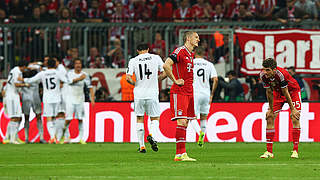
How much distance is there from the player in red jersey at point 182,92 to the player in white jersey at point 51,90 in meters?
8.25

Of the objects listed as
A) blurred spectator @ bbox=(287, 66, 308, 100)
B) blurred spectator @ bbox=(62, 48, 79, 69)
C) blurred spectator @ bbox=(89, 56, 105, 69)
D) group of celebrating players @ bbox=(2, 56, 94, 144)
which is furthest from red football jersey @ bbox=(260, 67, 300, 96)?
blurred spectator @ bbox=(62, 48, 79, 69)

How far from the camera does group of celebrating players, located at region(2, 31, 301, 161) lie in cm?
1267

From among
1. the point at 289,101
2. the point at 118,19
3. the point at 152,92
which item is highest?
the point at 118,19

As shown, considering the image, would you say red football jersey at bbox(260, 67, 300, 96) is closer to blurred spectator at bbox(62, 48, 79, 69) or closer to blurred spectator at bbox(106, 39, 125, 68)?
blurred spectator at bbox(106, 39, 125, 68)

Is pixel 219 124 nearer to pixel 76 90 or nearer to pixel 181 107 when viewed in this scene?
pixel 76 90

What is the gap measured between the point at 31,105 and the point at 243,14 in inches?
300

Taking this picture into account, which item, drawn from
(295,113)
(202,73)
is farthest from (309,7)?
(295,113)

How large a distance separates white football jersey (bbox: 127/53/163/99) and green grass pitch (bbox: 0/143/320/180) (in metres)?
1.31

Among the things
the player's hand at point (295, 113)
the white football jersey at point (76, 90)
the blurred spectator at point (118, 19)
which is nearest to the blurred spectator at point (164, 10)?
the blurred spectator at point (118, 19)

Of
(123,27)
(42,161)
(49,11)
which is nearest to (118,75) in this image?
(123,27)

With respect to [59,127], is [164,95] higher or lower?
higher

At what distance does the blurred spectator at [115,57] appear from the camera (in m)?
23.1

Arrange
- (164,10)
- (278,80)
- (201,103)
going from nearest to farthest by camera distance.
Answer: (278,80)
(201,103)
(164,10)

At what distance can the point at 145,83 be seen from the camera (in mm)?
15922
